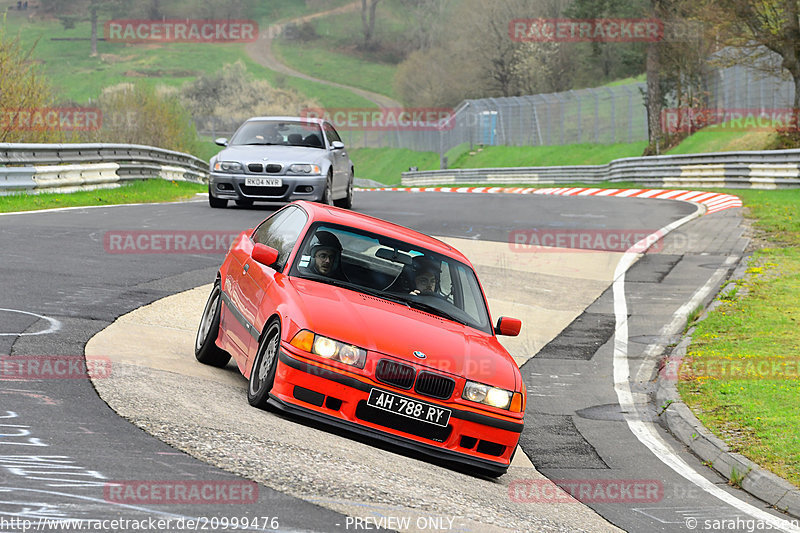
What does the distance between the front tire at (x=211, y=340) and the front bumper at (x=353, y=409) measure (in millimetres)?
2024

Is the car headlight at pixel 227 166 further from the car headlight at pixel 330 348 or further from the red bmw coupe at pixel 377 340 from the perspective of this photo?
the car headlight at pixel 330 348

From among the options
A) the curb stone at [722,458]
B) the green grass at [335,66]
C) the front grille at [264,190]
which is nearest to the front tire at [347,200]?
the front grille at [264,190]

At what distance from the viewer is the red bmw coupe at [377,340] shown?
687 centimetres

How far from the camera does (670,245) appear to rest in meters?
19.3

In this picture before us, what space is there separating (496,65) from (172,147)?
5819cm

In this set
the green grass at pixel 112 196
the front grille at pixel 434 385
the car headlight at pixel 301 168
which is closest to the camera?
the front grille at pixel 434 385

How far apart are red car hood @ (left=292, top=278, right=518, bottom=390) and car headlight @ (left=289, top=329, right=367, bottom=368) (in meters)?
0.04

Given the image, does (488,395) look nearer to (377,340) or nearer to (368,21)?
(377,340)

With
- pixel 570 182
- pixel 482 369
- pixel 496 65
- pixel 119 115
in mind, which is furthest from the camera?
pixel 496 65

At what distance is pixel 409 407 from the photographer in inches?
272

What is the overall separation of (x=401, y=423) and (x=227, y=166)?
14.2 m

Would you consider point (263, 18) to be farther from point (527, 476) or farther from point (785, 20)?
point (527, 476)

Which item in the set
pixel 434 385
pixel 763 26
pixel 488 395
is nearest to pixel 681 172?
pixel 763 26

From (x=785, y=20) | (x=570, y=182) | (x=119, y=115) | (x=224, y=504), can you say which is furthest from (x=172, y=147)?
(x=224, y=504)
